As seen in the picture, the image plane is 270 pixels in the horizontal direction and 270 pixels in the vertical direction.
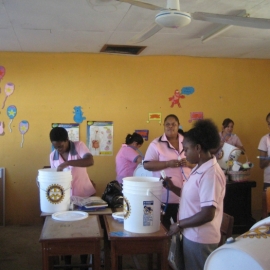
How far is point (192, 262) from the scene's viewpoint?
88.7 inches

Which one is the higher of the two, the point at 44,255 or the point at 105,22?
the point at 105,22

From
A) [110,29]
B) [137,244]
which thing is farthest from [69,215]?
[110,29]

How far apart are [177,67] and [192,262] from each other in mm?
4176

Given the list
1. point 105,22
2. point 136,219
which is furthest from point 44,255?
point 105,22

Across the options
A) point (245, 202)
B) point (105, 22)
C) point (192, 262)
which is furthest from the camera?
point (245, 202)

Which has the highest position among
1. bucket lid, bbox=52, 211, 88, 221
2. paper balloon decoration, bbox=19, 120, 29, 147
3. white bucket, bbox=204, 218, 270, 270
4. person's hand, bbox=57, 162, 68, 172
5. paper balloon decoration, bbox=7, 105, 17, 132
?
paper balloon decoration, bbox=7, 105, 17, 132

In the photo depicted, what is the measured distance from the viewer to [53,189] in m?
3.04

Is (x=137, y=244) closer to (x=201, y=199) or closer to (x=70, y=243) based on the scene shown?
(x=70, y=243)

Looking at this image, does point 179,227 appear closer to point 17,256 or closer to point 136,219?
point 136,219

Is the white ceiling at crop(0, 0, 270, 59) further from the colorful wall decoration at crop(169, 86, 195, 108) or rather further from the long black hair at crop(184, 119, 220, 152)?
the long black hair at crop(184, 119, 220, 152)

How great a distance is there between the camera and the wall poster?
5715 millimetres

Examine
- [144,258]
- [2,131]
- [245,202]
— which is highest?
[2,131]

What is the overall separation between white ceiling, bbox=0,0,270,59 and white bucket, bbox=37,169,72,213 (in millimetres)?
1579

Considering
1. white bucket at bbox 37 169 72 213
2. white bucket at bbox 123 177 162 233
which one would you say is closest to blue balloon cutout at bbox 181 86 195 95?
white bucket at bbox 37 169 72 213
